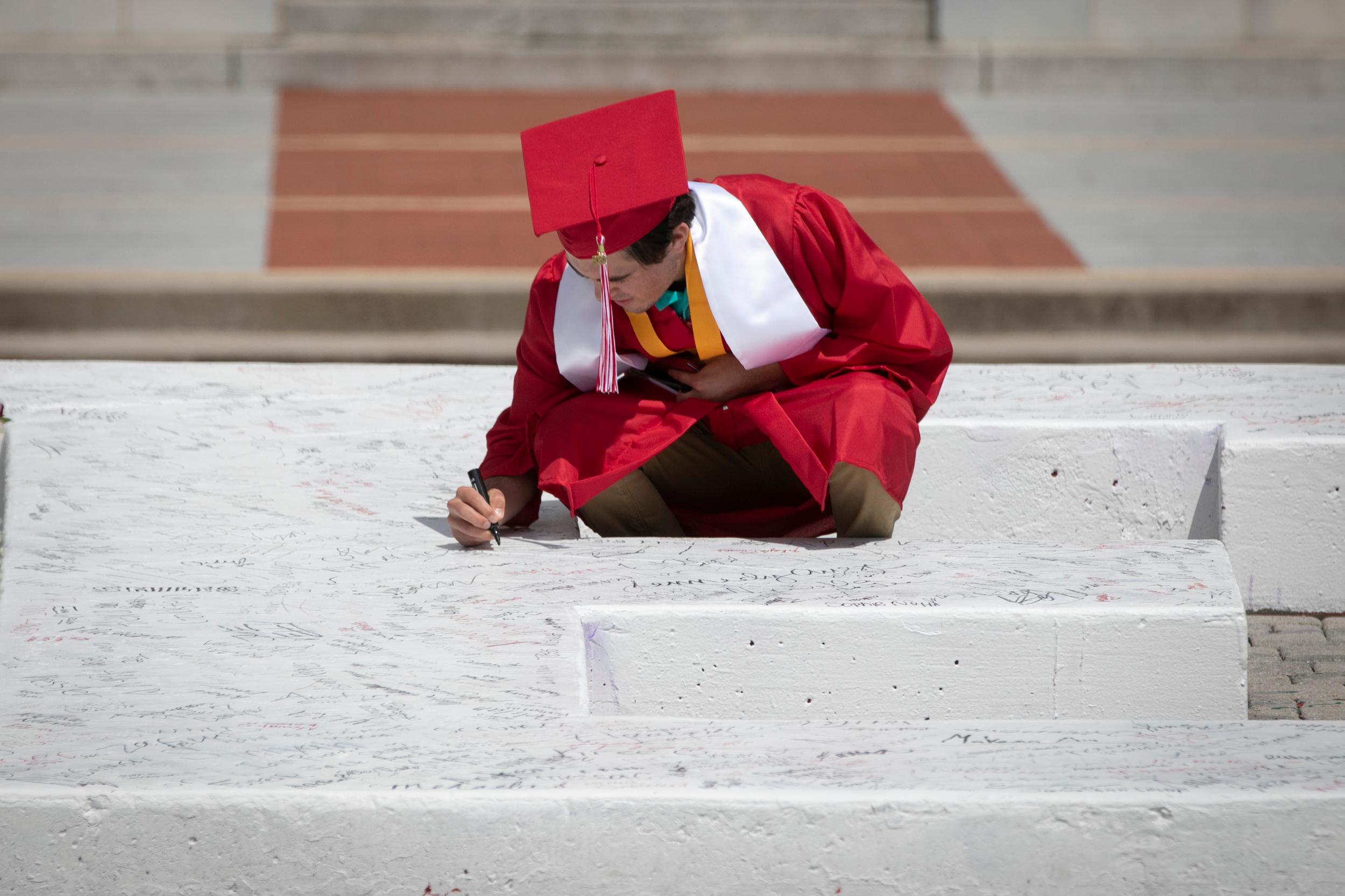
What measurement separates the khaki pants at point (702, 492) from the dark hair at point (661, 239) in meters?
0.44

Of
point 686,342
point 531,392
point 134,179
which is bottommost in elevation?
point 531,392

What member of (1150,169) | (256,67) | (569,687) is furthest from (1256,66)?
(569,687)

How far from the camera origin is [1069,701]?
222 centimetres

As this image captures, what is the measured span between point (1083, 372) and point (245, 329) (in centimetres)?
370

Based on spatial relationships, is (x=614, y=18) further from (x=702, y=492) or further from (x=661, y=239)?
(x=661, y=239)

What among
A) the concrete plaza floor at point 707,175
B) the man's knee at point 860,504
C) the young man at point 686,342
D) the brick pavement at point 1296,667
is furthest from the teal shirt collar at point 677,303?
the concrete plaza floor at point 707,175

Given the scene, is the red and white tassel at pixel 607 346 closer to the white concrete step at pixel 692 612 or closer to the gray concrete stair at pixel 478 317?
the white concrete step at pixel 692 612

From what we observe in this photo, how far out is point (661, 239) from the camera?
245 cm

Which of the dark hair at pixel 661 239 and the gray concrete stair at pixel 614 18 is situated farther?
the gray concrete stair at pixel 614 18

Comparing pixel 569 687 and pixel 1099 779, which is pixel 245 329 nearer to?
pixel 569 687

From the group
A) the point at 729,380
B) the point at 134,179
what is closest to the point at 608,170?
the point at 729,380

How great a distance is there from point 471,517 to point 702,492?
0.56 m

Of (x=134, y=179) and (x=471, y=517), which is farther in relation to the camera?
(x=134, y=179)

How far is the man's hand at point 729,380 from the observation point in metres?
2.64
